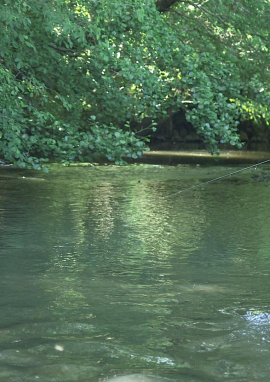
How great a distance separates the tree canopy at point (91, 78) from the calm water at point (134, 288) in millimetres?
1171

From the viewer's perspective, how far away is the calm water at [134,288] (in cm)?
503

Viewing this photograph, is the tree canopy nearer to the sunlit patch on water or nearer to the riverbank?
the sunlit patch on water

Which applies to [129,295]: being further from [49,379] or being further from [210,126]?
[210,126]

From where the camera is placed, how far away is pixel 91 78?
1187 cm

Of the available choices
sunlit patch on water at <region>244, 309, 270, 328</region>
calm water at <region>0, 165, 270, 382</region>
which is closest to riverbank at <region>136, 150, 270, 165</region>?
calm water at <region>0, 165, 270, 382</region>

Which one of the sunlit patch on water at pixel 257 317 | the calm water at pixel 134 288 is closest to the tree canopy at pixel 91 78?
the calm water at pixel 134 288

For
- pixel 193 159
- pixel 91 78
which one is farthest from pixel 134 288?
pixel 193 159

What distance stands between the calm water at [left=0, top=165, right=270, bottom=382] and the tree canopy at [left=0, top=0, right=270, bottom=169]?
3.84 ft

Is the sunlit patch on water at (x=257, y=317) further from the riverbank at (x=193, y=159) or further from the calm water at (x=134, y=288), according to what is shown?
the riverbank at (x=193, y=159)

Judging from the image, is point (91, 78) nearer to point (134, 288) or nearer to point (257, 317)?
point (134, 288)

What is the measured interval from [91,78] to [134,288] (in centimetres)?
541

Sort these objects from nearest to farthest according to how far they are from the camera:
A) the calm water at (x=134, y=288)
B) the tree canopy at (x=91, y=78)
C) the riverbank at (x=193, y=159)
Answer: the calm water at (x=134, y=288) < the tree canopy at (x=91, y=78) < the riverbank at (x=193, y=159)

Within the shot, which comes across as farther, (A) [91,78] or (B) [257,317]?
(A) [91,78]

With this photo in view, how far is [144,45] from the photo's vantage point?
1245cm
